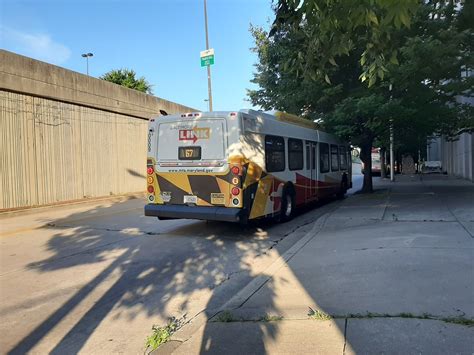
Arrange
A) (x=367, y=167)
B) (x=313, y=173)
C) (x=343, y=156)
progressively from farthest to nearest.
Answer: (x=367, y=167)
(x=343, y=156)
(x=313, y=173)

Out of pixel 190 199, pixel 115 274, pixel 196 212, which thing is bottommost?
pixel 115 274

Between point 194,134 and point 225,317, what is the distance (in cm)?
596

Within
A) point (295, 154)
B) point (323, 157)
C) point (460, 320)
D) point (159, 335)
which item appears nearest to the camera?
point (460, 320)

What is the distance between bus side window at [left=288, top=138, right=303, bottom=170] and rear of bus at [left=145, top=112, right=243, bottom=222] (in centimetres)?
309

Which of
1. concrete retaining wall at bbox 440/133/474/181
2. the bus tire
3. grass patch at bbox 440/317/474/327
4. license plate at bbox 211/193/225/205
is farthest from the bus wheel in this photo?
concrete retaining wall at bbox 440/133/474/181

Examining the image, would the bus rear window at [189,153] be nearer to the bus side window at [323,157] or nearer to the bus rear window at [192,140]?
the bus rear window at [192,140]

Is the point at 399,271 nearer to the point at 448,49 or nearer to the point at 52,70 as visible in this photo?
the point at 448,49

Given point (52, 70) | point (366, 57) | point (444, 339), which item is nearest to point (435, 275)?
point (444, 339)

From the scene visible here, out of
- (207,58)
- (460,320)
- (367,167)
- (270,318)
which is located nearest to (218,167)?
(270,318)

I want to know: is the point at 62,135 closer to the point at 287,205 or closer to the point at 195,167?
the point at 195,167

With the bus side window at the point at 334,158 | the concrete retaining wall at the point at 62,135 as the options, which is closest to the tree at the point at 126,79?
the concrete retaining wall at the point at 62,135

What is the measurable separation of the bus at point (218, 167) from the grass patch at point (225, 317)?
15.0 ft

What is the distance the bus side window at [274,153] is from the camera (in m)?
10.6

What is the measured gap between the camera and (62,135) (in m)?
16.8
